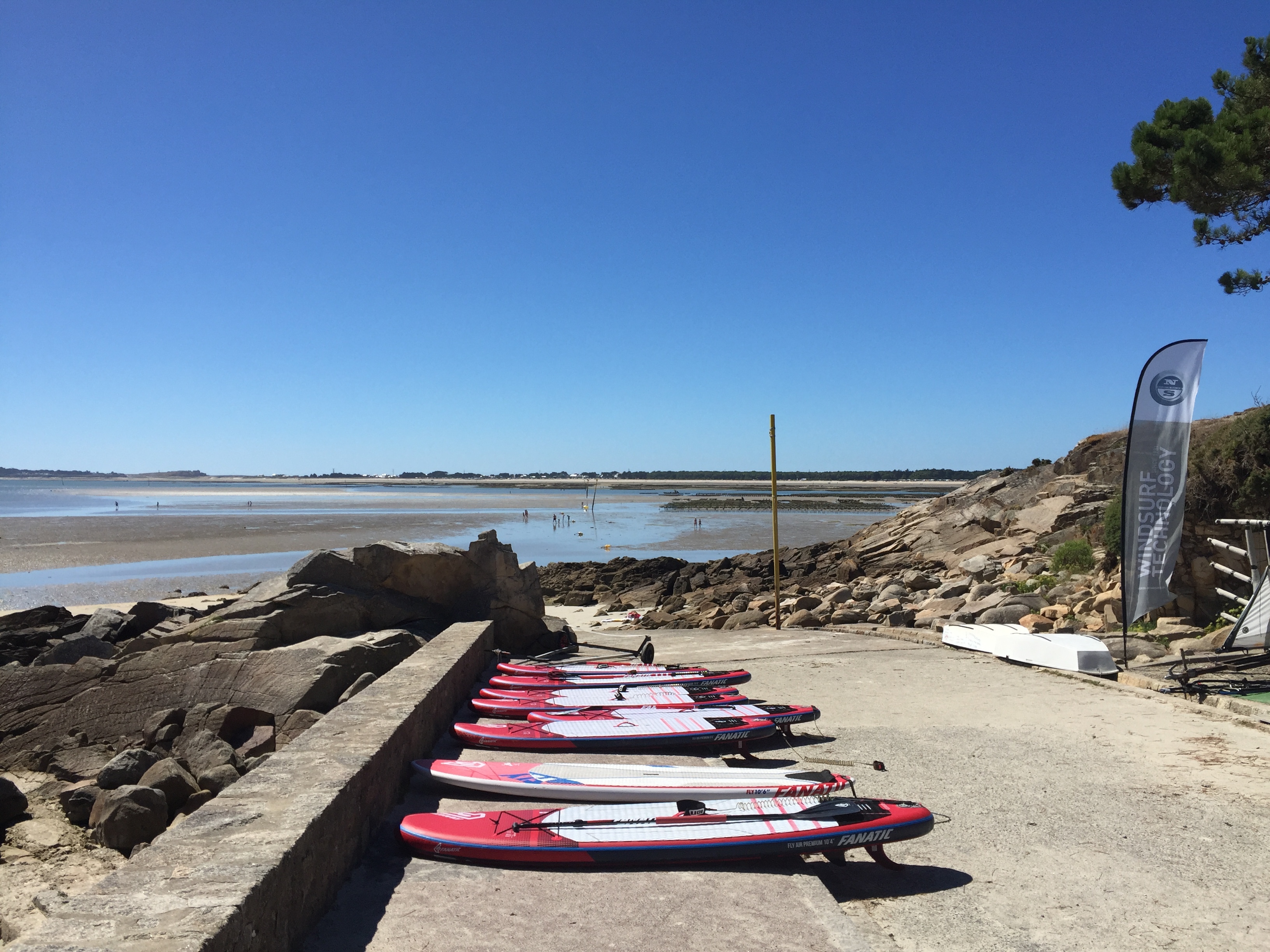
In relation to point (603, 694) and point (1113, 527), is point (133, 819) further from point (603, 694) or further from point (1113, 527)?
point (1113, 527)

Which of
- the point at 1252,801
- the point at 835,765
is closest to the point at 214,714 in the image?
the point at 835,765

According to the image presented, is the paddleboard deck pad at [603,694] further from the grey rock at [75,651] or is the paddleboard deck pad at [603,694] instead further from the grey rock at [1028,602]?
the grey rock at [1028,602]

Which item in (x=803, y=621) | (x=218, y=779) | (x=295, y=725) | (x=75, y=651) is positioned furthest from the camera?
(x=803, y=621)

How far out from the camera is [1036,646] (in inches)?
374

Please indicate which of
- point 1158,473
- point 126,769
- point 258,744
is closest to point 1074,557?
point 1158,473

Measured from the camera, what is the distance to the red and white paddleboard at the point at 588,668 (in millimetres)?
8398

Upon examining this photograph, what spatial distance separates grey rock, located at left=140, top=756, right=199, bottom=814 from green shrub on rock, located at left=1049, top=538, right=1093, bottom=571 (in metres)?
14.0

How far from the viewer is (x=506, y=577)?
445 inches

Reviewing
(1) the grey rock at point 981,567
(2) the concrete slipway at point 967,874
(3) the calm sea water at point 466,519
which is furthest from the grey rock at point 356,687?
(3) the calm sea water at point 466,519

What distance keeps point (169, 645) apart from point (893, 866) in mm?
7517

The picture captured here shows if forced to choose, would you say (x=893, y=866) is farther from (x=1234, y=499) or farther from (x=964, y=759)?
(x=1234, y=499)

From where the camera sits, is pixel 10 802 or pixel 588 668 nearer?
pixel 10 802

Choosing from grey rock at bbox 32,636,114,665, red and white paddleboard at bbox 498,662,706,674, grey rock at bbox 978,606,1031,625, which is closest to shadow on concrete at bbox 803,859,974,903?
red and white paddleboard at bbox 498,662,706,674

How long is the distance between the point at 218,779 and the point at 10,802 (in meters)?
1.47
